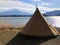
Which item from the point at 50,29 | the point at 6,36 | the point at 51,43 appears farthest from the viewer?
the point at 6,36

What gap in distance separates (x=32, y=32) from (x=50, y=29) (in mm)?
715

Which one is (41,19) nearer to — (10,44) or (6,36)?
(10,44)

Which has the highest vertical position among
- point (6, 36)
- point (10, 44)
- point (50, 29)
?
point (50, 29)

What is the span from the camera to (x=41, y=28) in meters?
10.1

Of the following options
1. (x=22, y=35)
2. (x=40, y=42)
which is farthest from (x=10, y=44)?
(x=40, y=42)

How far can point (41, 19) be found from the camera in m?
10.4

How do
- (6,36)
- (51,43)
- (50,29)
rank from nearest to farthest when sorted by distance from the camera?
(51,43) < (50,29) < (6,36)

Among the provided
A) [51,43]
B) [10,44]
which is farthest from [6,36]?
[51,43]

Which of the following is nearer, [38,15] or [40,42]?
[40,42]

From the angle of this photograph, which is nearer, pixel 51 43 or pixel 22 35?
pixel 51 43

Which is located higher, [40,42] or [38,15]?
[38,15]

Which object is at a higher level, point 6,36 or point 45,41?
point 45,41

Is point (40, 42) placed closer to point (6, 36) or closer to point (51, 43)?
point (51, 43)

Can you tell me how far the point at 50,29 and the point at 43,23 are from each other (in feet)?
1.22
